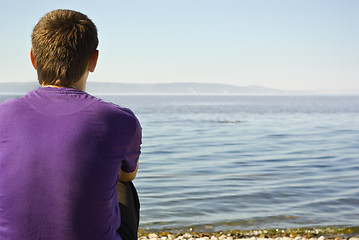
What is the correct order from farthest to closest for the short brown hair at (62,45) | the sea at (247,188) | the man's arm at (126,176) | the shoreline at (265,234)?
the sea at (247,188) → the shoreline at (265,234) → the man's arm at (126,176) → the short brown hair at (62,45)

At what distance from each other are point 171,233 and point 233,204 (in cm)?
218

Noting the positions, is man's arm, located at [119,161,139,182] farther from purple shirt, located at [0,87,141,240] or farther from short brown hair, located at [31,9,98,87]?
short brown hair, located at [31,9,98,87]

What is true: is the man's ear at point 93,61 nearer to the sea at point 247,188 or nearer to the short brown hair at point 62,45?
the short brown hair at point 62,45

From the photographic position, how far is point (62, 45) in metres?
2.19

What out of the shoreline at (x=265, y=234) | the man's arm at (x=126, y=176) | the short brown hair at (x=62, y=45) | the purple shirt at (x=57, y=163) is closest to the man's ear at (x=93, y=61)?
the short brown hair at (x=62, y=45)

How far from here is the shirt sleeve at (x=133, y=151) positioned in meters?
2.28

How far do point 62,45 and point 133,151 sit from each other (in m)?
0.60

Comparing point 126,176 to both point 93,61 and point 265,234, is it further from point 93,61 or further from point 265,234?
Answer: point 265,234

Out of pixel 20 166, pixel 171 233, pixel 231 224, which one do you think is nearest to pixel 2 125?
pixel 20 166

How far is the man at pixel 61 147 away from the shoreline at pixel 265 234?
461cm

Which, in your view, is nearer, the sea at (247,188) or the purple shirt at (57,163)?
the purple shirt at (57,163)

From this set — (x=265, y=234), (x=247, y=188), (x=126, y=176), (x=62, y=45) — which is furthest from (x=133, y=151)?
(x=247, y=188)

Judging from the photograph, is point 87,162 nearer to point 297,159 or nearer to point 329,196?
point 329,196

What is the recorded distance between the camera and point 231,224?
25.1ft
